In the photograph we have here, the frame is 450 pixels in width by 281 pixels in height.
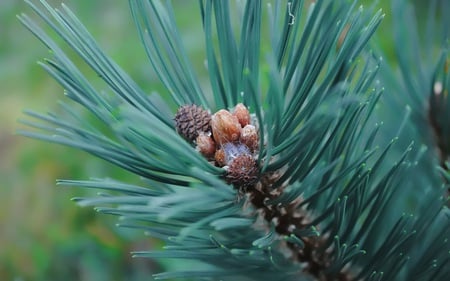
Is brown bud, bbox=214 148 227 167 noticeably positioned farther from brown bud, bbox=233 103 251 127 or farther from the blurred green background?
the blurred green background

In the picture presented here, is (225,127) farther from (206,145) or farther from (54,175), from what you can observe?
(54,175)

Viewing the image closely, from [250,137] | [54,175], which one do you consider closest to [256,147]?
[250,137]

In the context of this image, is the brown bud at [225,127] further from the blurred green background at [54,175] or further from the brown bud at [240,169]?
the blurred green background at [54,175]

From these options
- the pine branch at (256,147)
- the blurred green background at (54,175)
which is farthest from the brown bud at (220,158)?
the blurred green background at (54,175)

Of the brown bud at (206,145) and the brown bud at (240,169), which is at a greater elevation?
the brown bud at (206,145)

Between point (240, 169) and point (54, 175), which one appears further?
point (54, 175)

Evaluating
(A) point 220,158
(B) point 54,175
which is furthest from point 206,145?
(B) point 54,175
